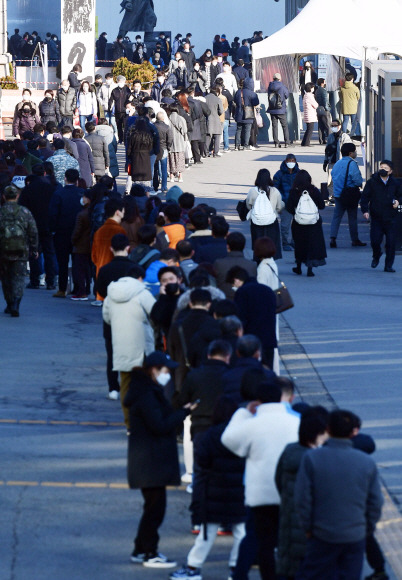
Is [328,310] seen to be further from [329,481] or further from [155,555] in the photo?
[329,481]

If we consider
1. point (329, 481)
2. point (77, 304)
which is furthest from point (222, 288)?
point (77, 304)

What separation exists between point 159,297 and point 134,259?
5.98ft

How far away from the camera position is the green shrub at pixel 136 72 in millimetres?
38969

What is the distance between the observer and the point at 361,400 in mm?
10906

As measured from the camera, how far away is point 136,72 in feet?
129

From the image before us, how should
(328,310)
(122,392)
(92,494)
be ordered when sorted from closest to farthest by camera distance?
(92,494) → (122,392) → (328,310)

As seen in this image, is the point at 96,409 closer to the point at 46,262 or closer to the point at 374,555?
the point at 374,555

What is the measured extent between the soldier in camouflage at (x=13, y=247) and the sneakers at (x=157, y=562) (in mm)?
7569

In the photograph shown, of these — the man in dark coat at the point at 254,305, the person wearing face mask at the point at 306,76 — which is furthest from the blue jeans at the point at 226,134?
the man in dark coat at the point at 254,305

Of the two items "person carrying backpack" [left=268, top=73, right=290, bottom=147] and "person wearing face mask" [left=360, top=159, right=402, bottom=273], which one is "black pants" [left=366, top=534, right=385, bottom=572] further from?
"person carrying backpack" [left=268, top=73, right=290, bottom=147]

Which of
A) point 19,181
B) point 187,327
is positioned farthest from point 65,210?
point 187,327

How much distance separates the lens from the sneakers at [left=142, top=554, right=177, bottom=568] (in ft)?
24.1

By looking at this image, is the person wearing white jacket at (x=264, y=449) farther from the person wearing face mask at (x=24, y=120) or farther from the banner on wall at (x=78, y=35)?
the banner on wall at (x=78, y=35)

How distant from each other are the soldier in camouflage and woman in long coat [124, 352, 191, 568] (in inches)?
292
